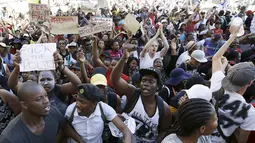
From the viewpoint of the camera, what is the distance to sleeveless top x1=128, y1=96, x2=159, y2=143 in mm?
2854

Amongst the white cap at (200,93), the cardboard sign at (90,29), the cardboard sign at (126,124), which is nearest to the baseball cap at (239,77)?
the white cap at (200,93)

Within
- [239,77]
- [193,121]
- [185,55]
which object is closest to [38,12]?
[185,55]

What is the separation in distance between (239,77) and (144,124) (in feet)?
3.40

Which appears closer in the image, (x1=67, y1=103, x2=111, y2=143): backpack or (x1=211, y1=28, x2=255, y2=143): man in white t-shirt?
(x1=211, y1=28, x2=255, y2=143): man in white t-shirt

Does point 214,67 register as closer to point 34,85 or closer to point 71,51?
point 34,85

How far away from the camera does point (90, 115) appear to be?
2.75 meters

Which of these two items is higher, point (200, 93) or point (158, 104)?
point (200, 93)

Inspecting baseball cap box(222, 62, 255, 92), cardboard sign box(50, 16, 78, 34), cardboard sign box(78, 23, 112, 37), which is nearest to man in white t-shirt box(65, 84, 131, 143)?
baseball cap box(222, 62, 255, 92)

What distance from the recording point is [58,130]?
2676 millimetres

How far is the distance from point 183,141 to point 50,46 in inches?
80.7

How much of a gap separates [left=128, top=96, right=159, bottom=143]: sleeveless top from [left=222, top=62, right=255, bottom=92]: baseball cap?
2.49ft

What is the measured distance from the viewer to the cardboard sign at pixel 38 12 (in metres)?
5.27

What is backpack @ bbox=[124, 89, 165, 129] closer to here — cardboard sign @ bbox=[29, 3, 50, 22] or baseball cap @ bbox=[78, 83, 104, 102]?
baseball cap @ bbox=[78, 83, 104, 102]

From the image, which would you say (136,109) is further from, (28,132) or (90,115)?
(28,132)
